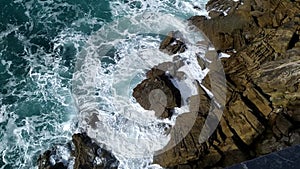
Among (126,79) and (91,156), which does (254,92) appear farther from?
(91,156)

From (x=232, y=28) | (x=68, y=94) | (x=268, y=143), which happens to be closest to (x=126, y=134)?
(x=68, y=94)

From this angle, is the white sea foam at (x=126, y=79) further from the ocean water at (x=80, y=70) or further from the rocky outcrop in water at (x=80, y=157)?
the rocky outcrop in water at (x=80, y=157)

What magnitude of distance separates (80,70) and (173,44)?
6.15m

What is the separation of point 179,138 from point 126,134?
3.47 meters

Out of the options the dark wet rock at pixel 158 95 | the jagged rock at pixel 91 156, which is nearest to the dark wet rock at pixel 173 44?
the dark wet rock at pixel 158 95

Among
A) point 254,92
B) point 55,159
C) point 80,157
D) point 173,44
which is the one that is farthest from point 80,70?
point 254,92

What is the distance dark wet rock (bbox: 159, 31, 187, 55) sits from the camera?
1029 inches

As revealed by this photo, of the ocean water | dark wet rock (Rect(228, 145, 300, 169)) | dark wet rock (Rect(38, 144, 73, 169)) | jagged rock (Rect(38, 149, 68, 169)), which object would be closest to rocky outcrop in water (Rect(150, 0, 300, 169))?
the ocean water

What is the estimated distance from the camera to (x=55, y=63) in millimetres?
26453

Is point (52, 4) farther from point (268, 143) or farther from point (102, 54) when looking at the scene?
point (268, 143)

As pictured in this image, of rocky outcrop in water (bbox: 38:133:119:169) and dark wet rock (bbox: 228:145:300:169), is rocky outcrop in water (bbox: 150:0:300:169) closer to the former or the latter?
rocky outcrop in water (bbox: 38:133:119:169)

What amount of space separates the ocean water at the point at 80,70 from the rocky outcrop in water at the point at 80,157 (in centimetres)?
57

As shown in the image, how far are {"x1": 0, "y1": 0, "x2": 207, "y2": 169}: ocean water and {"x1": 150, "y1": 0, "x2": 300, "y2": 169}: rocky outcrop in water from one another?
2.04m

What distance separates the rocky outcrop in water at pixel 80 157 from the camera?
68.4 ft
